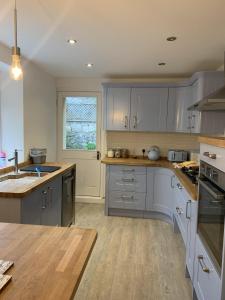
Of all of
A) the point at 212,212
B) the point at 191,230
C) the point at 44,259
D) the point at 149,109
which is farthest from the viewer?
the point at 149,109

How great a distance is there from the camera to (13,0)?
1.74 m

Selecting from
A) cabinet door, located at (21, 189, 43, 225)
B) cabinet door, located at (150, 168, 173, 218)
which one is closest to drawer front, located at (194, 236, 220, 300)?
cabinet door, located at (21, 189, 43, 225)

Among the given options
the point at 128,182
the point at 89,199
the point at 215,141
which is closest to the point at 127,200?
the point at 128,182

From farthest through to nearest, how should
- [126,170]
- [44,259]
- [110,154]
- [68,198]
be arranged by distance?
1. [110,154]
2. [126,170]
3. [68,198]
4. [44,259]

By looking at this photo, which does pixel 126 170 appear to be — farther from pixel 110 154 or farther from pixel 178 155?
pixel 178 155

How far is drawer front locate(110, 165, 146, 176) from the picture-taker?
3.77 metres

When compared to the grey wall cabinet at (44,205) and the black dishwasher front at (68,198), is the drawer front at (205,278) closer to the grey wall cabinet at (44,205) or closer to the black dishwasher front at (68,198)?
the grey wall cabinet at (44,205)

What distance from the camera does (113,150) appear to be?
13.9 ft

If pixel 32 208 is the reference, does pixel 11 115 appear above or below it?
above

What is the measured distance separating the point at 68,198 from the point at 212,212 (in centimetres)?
208

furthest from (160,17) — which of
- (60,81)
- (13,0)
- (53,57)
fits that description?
(60,81)

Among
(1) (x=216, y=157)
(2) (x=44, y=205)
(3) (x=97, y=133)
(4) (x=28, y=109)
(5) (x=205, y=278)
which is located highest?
(4) (x=28, y=109)

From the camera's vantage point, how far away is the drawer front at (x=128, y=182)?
379 centimetres

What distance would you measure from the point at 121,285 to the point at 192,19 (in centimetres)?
241
